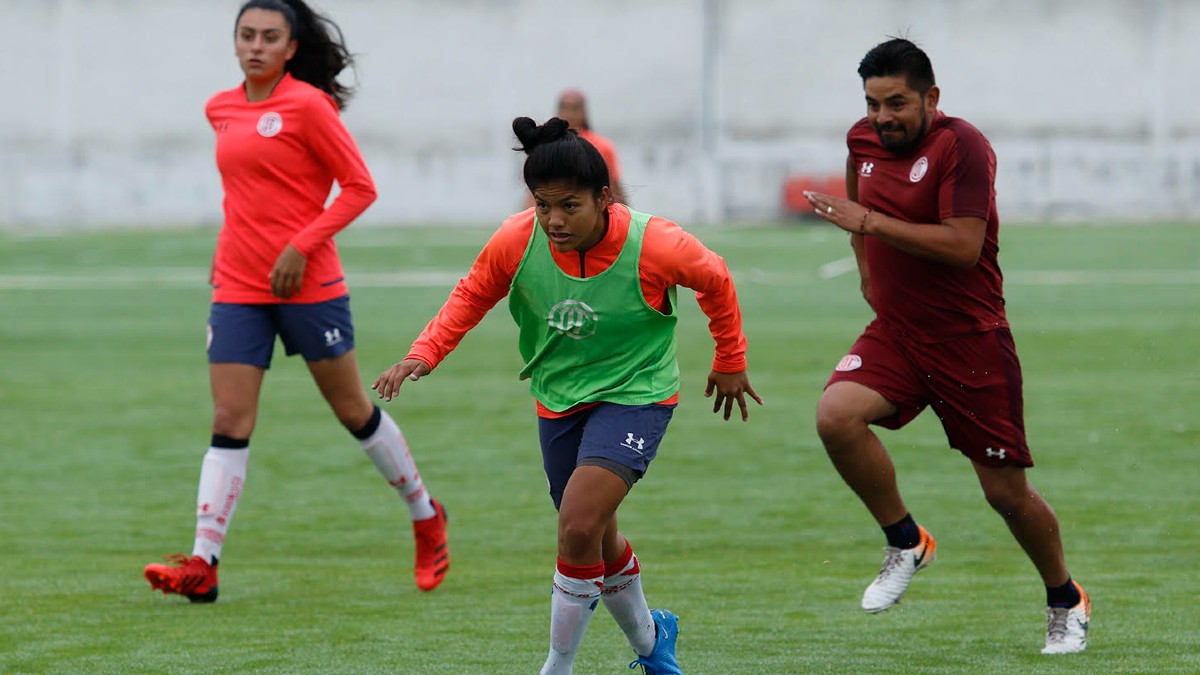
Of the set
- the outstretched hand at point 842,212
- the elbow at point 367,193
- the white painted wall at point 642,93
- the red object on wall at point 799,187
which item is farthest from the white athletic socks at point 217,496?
the white painted wall at point 642,93

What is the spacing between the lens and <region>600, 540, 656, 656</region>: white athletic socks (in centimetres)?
524

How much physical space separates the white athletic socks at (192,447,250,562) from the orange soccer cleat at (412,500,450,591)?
0.74m

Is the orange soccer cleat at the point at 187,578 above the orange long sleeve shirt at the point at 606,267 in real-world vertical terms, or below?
below

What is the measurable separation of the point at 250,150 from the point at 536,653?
229 centimetres

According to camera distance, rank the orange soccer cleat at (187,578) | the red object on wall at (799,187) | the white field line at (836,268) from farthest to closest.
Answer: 1. the red object on wall at (799,187)
2. the white field line at (836,268)
3. the orange soccer cleat at (187,578)

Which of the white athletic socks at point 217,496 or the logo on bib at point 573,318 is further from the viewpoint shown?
the white athletic socks at point 217,496

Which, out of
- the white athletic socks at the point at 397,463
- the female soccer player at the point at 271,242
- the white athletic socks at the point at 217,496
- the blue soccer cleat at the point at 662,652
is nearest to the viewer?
the blue soccer cleat at the point at 662,652

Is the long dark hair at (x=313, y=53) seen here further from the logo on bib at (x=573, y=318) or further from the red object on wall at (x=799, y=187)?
the red object on wall at (x=799, y=187)

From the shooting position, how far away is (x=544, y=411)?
17.1 ft

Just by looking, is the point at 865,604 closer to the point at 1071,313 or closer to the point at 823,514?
the point at 823,514

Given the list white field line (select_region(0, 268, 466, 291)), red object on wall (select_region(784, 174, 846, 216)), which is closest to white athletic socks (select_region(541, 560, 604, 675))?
white field line (select_region(0, 268, 466, 291))

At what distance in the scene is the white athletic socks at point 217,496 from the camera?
662 centimetres

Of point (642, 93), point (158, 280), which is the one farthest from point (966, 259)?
point (642, 93)

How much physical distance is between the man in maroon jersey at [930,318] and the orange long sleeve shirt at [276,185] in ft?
6.71
